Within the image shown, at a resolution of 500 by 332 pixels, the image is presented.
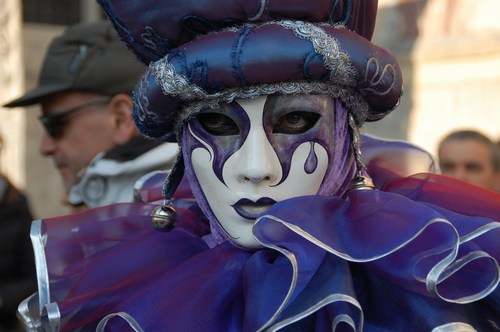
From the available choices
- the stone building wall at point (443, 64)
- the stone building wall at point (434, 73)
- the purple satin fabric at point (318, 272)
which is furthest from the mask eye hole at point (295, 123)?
the stone building wall at point (443, 64)

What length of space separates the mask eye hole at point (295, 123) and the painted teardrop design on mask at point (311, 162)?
37mm

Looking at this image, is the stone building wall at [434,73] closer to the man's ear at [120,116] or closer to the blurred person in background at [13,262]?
the blurred person in background at [13,262]

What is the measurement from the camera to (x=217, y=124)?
5.50 feet

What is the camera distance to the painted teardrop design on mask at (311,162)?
1.63 m

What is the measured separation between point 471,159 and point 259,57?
96.7 inches

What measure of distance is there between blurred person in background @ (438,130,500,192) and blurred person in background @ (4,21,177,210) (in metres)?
1.45

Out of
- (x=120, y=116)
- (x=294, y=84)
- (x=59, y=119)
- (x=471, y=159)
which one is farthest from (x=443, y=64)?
(x=294, y=84)

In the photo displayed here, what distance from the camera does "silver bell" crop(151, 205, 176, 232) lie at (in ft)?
5.95

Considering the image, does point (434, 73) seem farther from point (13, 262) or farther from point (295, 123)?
point (295, 123)

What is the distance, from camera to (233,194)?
1641 mm

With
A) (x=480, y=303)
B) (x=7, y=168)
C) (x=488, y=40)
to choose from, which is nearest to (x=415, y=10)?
(x=488, y=40)

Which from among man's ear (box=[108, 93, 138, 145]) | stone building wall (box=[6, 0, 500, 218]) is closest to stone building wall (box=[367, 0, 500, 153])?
stone building wall (box=[6, 0, 500, 218])

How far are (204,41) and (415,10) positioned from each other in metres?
6.35

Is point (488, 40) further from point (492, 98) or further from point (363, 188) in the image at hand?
point (363, 188)
